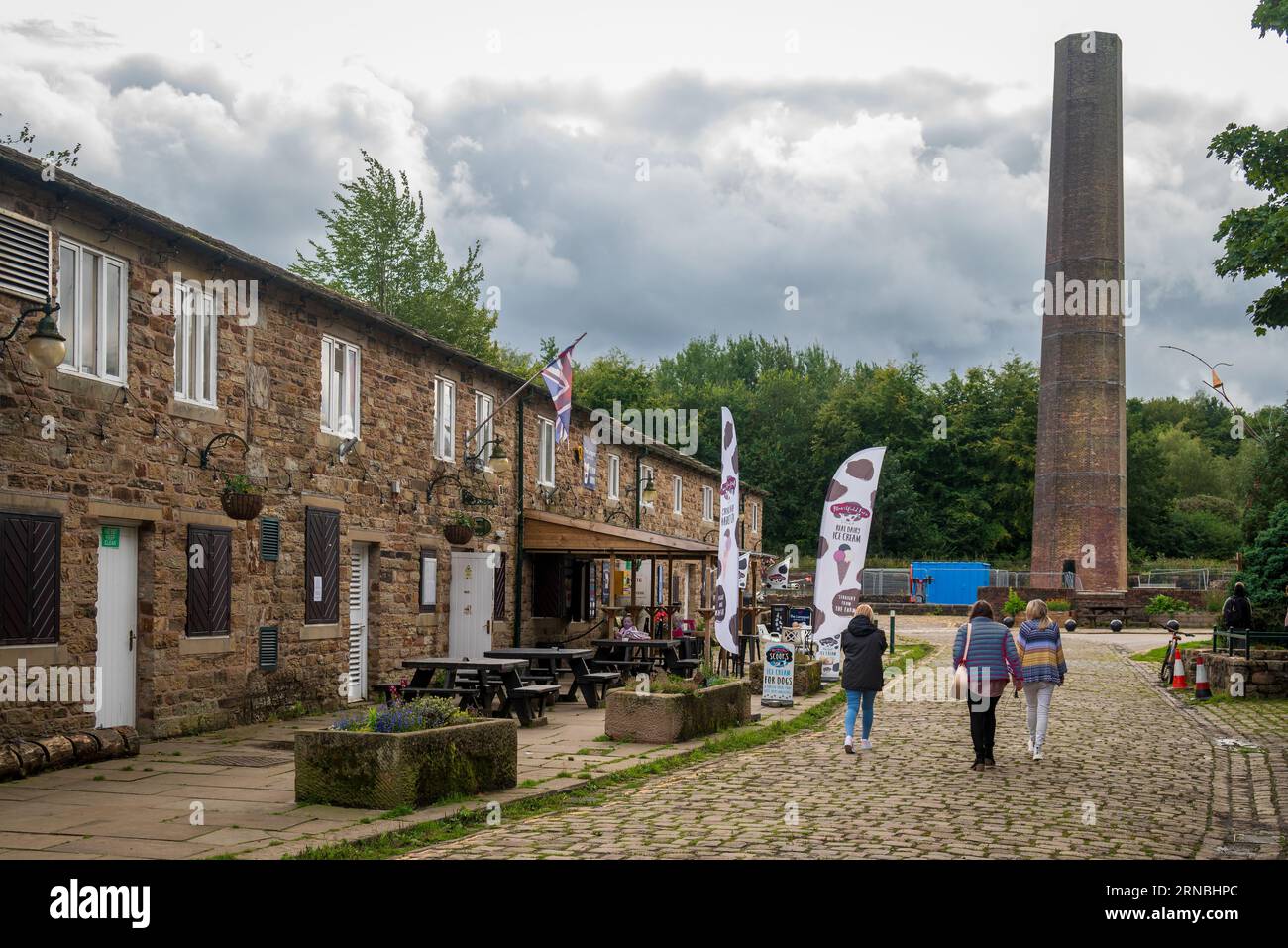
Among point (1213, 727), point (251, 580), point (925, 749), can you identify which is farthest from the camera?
point (1213, 727)

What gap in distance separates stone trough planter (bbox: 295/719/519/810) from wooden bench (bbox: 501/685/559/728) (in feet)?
15.5

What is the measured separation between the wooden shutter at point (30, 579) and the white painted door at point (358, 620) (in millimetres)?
6084

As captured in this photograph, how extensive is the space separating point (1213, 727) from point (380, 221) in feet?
128

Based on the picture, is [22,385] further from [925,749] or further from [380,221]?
[380,221]

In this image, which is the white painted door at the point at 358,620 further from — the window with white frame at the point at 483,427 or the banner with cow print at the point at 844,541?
the banner with cow print at the point at 844,541

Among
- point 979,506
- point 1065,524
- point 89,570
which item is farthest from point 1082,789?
point 979,506

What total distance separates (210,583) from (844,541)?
8883 millimetres

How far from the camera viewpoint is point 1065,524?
152 ft

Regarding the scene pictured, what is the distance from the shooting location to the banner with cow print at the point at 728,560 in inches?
691

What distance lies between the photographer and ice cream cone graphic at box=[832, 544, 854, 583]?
61.7 feet

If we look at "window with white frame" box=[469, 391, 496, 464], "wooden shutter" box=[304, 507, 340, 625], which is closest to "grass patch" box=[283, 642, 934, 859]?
"wooden shutter" box=[304, 507, 340, 625]

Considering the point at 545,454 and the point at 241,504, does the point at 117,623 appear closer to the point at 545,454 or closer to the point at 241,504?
the point at 241,504

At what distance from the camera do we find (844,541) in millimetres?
18859

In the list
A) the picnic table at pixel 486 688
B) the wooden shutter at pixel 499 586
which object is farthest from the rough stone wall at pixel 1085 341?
the picnic table at pixel 486 688
